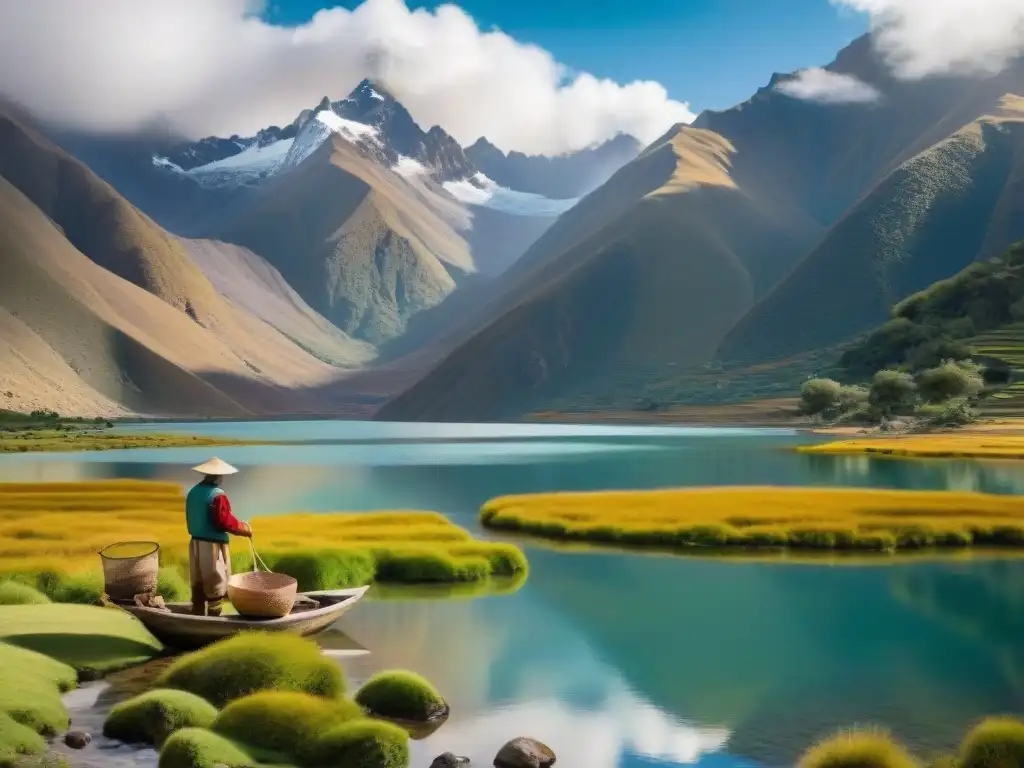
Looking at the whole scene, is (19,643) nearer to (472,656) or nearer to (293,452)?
(472,656)

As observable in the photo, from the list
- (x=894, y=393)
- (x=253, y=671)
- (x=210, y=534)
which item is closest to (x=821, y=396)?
(x=894, y=393)

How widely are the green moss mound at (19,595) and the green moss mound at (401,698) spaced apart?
1119 cm

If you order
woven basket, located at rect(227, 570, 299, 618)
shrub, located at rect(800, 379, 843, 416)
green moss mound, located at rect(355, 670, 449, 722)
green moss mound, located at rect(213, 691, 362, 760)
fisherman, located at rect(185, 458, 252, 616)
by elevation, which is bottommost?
green moss mound, located at rect(355, 670, 449, 722)

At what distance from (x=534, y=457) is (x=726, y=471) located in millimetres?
33844

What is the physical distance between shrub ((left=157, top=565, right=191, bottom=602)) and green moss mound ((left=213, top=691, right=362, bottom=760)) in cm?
1122

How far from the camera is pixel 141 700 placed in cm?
1975

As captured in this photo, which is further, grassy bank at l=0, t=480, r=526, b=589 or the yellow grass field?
the yellow grass field

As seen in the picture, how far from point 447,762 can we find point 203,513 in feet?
31.8

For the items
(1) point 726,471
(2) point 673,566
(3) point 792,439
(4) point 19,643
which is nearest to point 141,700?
(4) point 19,643

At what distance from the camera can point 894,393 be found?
160125 mm

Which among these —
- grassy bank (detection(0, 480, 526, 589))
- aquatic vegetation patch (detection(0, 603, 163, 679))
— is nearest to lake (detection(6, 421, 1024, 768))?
grassy bank (detection(0, 480, 526, 589))

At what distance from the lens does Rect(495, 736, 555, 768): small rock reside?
18.8 meters

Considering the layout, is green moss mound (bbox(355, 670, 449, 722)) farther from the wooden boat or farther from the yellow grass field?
the yellow grass field

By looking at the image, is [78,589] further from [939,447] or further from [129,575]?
[939,447]
